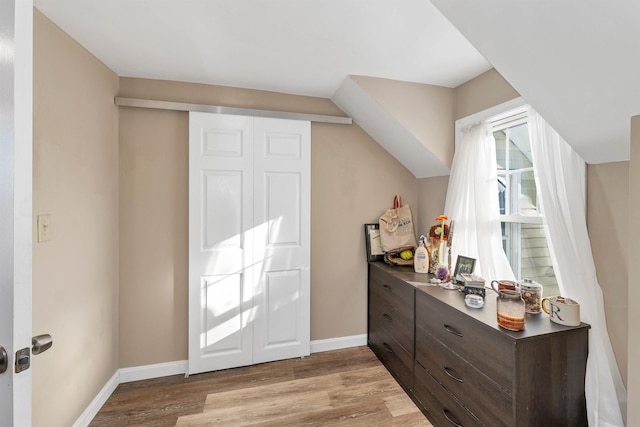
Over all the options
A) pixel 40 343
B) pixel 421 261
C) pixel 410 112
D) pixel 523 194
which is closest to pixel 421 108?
pixel 410 112

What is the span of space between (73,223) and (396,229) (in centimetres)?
241

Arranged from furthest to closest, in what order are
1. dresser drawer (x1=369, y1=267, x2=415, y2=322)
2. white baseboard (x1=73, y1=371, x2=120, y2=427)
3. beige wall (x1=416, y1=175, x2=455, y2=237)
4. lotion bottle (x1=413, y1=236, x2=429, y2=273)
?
beige wall (x1=416, y1=175, x2=455, y2=237), lotion bottle (x1=413, y1=236, x2=429, y2=273), dresser drawer (x1=369, y1=267, x2=415, y2=322), white baseboard (x1=73, y1=371, x2=120, y2=427)

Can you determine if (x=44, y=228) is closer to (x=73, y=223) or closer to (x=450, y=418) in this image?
(x=73, y=223)

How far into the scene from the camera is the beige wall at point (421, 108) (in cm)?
222

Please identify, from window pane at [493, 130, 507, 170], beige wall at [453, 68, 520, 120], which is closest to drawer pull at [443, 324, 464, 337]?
window pane at [493, 130, 507, 170]

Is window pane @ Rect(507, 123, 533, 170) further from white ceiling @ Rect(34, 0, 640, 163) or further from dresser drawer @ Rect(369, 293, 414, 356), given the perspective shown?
dresser drawer @ Rect(369, 293, 414, 356)

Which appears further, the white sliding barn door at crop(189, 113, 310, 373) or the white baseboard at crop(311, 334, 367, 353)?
the white baseboard at crop(311, 334, 367, 353)

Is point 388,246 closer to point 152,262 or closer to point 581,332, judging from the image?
point 581,332

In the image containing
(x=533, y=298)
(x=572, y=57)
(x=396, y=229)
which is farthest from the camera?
(x=396, y=229)

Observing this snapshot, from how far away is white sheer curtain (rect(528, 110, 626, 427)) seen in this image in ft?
4.15

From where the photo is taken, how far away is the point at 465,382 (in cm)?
149

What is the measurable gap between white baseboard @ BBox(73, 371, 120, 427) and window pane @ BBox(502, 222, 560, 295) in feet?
9.73

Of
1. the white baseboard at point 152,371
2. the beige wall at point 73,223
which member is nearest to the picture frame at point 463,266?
the white baseboard at point 152,371

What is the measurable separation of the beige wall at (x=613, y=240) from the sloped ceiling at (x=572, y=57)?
10 centimetres
